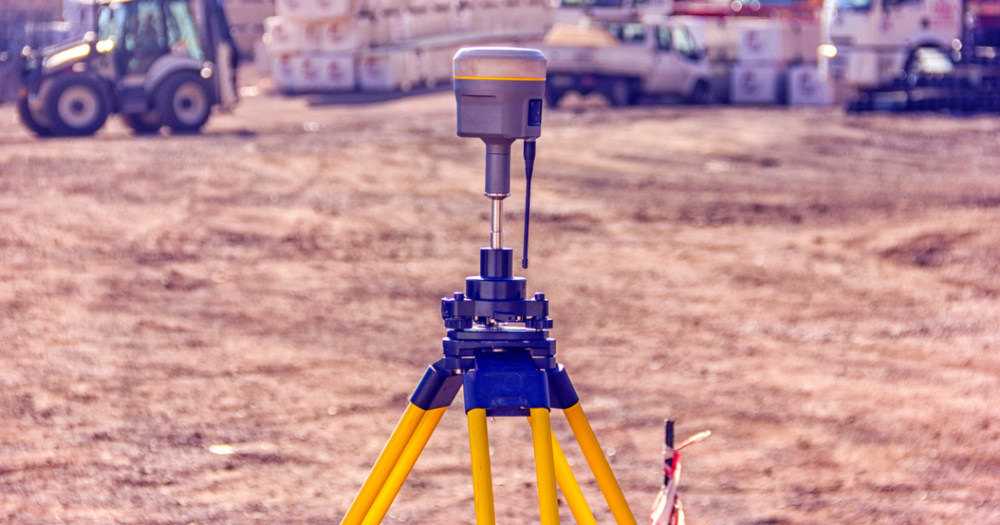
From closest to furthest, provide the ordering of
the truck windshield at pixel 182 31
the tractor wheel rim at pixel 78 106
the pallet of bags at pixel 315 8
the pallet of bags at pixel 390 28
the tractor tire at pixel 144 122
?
the tractor wheel rim at pixel 78 106
the truck windshield at pixel 182 31
the tractor tire at pixel 144 122
the pallet of bags at pixel 315 8
the pallet of bags at pixel 390 28

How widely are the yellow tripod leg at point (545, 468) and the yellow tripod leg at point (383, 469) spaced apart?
11.3 inches

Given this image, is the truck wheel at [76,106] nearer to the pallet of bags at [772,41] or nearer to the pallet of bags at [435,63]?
the pallet of bags at [435,63]

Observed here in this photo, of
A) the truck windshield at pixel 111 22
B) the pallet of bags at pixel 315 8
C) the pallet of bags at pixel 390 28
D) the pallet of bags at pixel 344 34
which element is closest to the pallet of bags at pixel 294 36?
the pallet of bags at pixel 344 34

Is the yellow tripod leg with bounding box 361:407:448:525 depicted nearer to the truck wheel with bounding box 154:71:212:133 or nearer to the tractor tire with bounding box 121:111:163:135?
the truck wheel with bounding box 154:71:212:133

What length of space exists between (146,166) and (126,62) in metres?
4.38

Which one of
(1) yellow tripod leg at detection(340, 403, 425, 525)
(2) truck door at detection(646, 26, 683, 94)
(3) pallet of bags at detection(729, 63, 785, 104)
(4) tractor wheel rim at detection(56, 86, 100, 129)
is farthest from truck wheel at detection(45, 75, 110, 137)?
(1) yellow tripod leg at detection(340, 403, 425, 525)

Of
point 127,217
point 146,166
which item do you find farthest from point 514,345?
point 146,166

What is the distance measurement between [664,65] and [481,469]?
783 inches

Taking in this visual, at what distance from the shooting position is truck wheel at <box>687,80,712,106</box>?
21.8 meters

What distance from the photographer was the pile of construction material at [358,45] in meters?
23.3

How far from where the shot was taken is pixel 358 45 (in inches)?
937

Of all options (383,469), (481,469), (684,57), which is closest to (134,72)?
(684,57)

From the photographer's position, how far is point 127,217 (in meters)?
9.60

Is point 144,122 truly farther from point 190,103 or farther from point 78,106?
point 78,106
